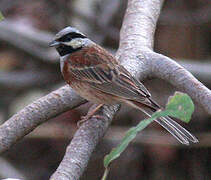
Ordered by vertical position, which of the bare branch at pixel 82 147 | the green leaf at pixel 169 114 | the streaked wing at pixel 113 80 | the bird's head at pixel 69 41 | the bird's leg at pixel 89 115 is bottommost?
the bird's leg at pixel 89 115

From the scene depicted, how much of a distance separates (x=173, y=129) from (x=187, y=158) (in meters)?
3.35

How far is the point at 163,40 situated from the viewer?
23.6 ft

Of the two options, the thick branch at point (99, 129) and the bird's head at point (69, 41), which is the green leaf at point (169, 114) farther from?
the bird's head at point (69, 41)

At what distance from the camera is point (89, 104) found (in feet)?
21.5

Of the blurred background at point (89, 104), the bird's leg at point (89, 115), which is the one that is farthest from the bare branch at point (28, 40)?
the bird's leg at point (89, 115)

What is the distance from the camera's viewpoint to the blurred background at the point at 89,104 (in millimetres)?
6281

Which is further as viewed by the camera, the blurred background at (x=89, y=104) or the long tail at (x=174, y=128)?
the blurred background at (x=89, y=104)

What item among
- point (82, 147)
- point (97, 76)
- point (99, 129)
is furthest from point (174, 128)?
point (97, 76)

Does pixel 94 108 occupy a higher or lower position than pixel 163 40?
higher

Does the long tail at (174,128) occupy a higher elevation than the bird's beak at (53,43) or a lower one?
lower

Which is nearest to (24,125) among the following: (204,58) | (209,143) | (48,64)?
(48,64)

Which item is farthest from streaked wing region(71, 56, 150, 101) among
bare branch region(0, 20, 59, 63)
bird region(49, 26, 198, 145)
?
bare branch region(0, 20, 59, 63)

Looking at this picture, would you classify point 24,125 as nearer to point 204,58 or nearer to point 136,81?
point 136,81

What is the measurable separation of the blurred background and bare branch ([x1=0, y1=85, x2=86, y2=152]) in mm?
2363
